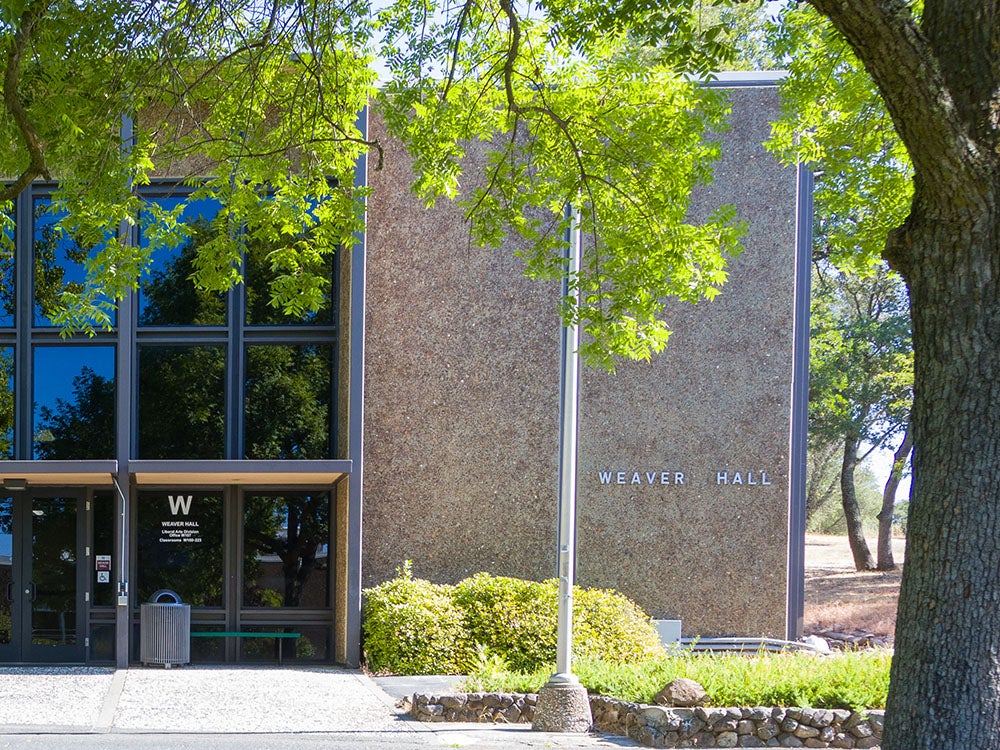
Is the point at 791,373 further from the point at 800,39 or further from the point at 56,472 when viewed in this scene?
the point at 56,472

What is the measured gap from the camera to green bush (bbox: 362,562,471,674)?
15.4 m

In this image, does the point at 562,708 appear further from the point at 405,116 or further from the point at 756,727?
the point at 405,116

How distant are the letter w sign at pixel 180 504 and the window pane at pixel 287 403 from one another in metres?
1.25

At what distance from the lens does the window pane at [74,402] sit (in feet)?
54.2

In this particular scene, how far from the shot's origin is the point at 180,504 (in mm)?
16938

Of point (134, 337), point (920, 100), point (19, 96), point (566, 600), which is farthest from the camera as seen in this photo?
point (134, 337)

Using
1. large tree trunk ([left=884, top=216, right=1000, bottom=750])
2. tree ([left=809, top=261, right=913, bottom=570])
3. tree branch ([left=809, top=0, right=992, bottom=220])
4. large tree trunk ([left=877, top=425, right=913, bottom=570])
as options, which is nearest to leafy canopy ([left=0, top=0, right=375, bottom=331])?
tree branch ([left=809, top=0, right=992, bottom=220])

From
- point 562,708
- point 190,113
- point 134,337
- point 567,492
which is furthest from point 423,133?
point 134,337

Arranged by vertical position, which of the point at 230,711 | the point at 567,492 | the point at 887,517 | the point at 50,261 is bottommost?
the point at 887,517

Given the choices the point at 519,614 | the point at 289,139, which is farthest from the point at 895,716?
the point at 519,614

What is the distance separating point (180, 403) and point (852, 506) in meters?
26.2

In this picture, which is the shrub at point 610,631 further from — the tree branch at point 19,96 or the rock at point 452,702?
the tree branch at point 19,96

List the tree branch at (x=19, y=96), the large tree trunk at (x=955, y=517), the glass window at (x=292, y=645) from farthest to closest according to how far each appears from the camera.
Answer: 1. the glass window at (x=292, y=645)
2. the tree branch at (x=19, y=96)
3. the large tree trunk at (x=955, y=517)

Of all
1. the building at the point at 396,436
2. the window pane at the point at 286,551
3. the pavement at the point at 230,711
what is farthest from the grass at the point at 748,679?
the window pane at the point at 286,551
